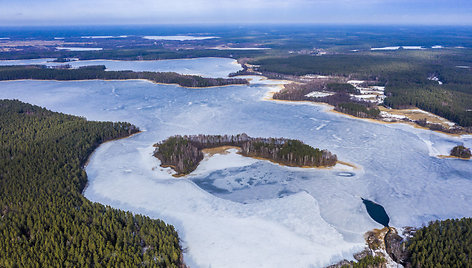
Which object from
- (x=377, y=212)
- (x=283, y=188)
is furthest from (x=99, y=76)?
(x=377, y=212)

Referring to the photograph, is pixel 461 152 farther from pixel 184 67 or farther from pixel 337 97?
pixel 184 67

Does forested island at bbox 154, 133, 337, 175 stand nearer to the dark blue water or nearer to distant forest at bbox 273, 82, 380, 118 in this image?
the dark blue water

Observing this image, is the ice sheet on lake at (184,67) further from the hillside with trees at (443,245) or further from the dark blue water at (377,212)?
the hillside with trees at (443,245)

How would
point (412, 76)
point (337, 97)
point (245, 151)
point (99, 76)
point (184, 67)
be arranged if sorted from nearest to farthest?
1. point (245, 151)
2. point (337, 97)
3. point (412, 76)
4. point (99, 76)
5. point (184, 67)

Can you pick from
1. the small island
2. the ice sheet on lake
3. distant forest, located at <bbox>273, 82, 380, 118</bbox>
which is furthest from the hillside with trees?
the ice sheet on lake

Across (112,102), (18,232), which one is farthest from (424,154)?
(112,102)

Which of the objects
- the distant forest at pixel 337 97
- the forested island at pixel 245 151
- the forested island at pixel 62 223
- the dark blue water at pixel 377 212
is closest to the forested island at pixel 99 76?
the distant forest at pixel 337 97
